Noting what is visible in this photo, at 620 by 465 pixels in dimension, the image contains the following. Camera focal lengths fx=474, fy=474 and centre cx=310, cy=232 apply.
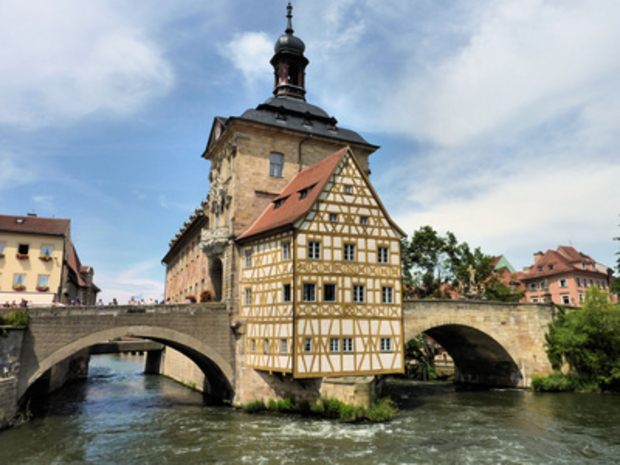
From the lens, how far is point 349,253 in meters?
21.0

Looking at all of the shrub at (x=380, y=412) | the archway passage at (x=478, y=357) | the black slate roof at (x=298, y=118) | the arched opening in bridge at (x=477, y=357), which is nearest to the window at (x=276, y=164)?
the black slate roof at (x=298, y=118)

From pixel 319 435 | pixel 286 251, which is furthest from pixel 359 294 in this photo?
pixel 319 435

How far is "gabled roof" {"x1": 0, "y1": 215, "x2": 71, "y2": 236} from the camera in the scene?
3070cm

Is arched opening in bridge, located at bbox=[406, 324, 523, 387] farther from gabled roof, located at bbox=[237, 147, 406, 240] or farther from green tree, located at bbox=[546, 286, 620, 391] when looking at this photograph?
gabled roof, located at bbox=[237, 147, 406, 240]

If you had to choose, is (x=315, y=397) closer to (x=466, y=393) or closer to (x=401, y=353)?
(x=401, y=353)

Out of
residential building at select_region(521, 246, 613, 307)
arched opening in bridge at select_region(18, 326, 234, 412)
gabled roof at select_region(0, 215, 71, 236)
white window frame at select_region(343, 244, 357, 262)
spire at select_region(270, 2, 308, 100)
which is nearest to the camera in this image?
arched opening in bridge at select_region(18, 326, 234, 412)

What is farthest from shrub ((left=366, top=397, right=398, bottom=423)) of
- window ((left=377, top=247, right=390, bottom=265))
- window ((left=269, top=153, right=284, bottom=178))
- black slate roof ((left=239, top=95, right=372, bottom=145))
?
black slate roof ((left=239, top=95, right=372, bottom=145))

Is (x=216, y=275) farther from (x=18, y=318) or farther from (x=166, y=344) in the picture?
(x=18, y=318)

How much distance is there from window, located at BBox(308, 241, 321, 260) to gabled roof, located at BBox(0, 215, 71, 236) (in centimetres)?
1992

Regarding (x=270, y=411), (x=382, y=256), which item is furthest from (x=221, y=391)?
(x=382, y=256)

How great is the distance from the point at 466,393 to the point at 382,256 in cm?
1339

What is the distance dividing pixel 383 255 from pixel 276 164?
8431mm

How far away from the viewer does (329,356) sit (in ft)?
64.1

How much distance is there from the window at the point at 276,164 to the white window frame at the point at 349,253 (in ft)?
23.9
